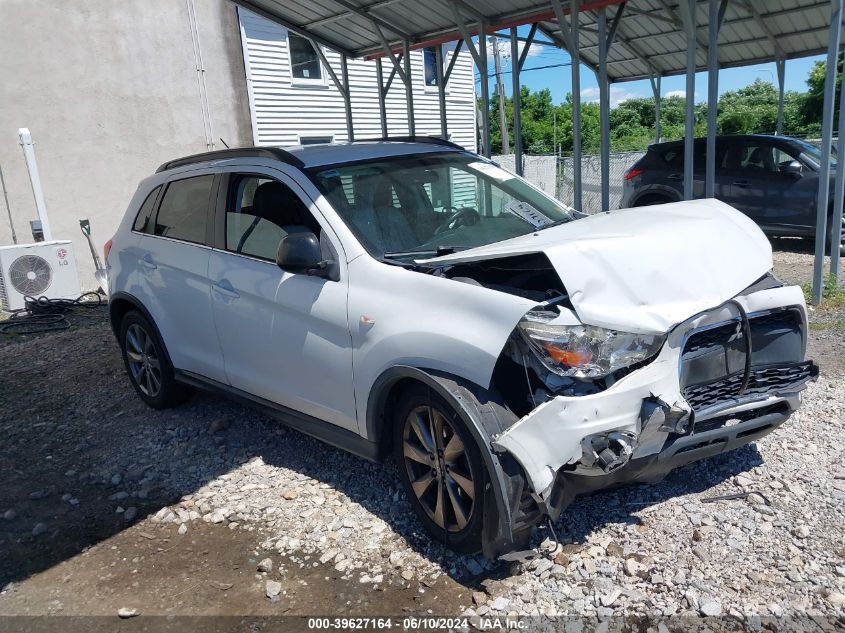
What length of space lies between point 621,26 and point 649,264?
11.9m

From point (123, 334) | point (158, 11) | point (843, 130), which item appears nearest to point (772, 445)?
point (843, 130)

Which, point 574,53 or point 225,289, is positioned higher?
point 574,53

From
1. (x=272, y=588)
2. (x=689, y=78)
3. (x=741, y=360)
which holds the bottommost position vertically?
(x=272, y=588)

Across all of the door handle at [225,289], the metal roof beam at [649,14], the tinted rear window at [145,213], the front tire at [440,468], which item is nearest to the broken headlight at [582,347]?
the front tire at [440,468]

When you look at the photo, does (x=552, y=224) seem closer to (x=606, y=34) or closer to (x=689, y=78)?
(x=689, y=78)

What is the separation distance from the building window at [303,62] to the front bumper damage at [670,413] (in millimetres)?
16609

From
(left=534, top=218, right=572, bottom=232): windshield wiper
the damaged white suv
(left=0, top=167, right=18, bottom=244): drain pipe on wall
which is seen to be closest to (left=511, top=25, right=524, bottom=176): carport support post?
the damaged white suv

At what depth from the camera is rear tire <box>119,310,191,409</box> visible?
5.22 meters

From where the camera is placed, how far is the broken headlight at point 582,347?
2.86m

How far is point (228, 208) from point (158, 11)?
1293 centimetres

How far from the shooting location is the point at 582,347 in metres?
2.87

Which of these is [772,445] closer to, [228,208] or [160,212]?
[228,208]

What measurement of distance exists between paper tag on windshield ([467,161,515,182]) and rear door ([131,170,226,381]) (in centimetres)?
174

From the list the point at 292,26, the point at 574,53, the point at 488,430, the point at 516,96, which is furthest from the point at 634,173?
the point at 488,430
